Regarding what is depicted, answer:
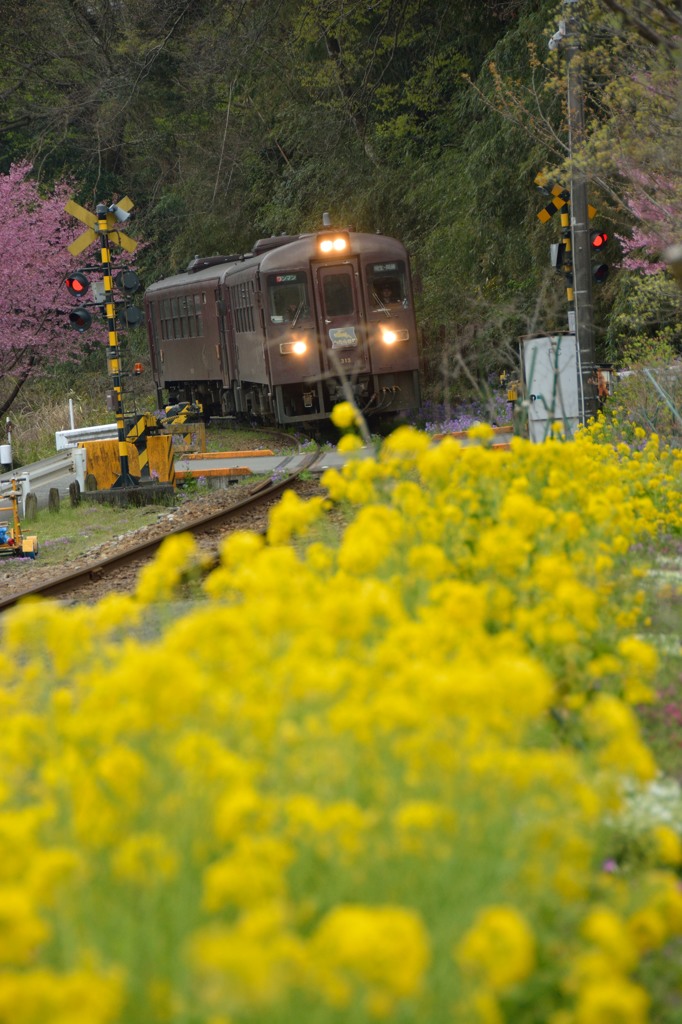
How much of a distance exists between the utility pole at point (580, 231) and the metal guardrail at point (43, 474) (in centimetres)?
613

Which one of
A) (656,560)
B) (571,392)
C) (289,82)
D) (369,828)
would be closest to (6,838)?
(369,828)

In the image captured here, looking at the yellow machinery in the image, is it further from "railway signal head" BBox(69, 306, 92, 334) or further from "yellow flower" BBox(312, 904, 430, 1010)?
"yellow flower" BBox(312, 904, 430, 1010)

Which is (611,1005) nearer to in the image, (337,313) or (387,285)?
(337,313)

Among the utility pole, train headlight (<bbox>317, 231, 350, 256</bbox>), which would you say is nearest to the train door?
train headlight (<bbox>317, 231, 350, 256</bbox>)

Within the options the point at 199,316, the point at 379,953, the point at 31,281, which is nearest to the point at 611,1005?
the point at 379,953

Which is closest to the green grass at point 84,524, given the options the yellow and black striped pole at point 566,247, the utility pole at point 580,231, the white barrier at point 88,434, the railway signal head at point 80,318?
the railway signal head at point 80,318

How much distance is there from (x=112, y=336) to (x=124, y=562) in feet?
19.7

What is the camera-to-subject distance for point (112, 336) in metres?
17.6

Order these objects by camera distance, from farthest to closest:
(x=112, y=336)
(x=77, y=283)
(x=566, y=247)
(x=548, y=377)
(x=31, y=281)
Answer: (x=31, y=281), (x=566, y=247), (x=112, y=336), (x=548, y=377), (x=77, y=283)

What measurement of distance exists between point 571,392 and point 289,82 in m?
17.3

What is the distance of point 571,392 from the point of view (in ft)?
57.3

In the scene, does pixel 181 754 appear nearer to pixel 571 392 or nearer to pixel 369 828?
pixel 369 828

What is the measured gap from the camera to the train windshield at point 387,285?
2142 centimetres

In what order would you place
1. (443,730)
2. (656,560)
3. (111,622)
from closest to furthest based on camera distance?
(443,730), (111,622), (656,560)
